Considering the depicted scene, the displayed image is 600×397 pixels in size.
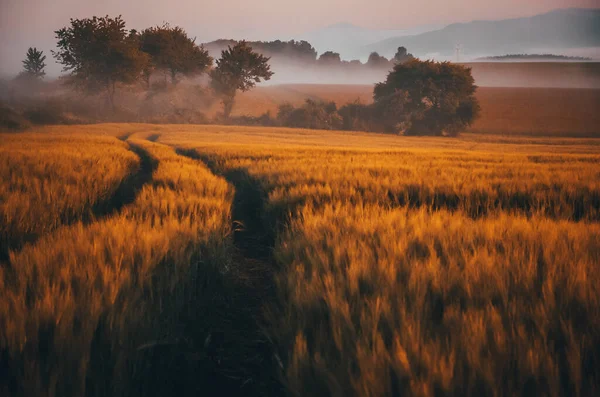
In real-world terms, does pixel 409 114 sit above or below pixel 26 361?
above

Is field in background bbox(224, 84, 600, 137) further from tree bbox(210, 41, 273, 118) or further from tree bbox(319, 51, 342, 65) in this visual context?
tree bbox(319, 51, 342, 65)

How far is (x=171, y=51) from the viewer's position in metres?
56.3

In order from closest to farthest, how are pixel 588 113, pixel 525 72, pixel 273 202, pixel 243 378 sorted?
pixel 243 378
pixel 273 202
pixel 588 113
pixel 525 72

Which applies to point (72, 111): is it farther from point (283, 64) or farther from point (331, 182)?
point (283, 64)

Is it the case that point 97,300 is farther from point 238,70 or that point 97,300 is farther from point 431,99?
point 238,70

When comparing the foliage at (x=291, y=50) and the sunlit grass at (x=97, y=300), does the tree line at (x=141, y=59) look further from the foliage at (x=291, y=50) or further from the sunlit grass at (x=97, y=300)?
the foliage at (x=291, y=50)

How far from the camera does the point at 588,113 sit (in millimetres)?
Answer: 59188

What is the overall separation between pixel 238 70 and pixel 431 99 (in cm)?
2837

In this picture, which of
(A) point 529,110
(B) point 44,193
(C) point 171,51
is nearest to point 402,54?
(A) point 529,110

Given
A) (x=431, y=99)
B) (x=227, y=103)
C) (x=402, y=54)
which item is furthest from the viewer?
(x=402, y=54)

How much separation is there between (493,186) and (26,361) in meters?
5.84

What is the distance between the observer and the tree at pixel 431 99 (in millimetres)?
47375

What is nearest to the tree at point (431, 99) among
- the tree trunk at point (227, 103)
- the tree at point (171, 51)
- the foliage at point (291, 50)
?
the tree trunk at point (227, 103)

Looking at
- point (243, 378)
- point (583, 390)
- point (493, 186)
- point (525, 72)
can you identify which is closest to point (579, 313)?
point (583, 390)
